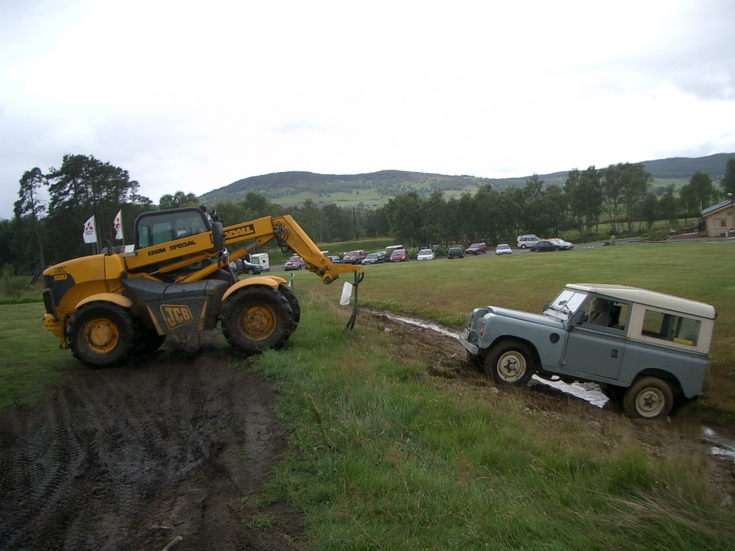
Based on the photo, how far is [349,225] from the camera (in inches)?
4870

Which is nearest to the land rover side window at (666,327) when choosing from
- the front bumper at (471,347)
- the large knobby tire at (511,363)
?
the large knobby tire at (511,363)

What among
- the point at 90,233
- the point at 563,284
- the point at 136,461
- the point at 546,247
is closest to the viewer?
the point at 136,461

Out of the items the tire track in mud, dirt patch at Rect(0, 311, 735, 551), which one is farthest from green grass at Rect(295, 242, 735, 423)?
the tire track in mud

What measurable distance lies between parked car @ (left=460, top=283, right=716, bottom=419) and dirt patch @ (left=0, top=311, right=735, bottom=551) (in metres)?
0.48

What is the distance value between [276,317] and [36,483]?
589cm

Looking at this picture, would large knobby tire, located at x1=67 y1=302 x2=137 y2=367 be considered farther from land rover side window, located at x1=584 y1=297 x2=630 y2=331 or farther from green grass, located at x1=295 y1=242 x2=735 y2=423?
green grass, located at x1=295 y1=242 x2=735 y2=423

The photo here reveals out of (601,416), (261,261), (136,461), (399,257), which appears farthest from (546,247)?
(136,461)

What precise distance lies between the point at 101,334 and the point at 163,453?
5.36 meters

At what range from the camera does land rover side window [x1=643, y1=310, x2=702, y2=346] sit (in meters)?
9.94

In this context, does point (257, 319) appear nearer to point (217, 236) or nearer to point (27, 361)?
point (217, 236)

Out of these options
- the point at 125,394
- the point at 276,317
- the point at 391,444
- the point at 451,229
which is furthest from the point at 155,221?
the point at 451,229

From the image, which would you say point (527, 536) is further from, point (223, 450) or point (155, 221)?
point (155, 221)

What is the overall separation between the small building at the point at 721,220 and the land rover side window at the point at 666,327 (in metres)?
57.6

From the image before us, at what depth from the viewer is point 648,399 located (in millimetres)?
10047
